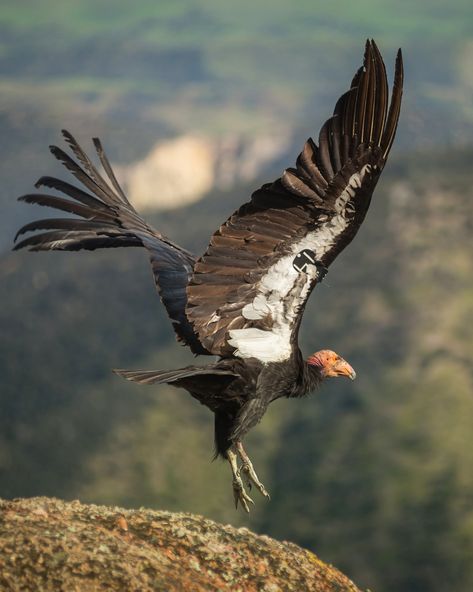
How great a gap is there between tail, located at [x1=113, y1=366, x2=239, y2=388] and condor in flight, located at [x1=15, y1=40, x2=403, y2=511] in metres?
0.02

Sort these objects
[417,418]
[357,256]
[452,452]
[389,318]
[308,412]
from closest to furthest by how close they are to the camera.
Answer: [452,452], [417,418], [308,412], [389,318], [357,256]

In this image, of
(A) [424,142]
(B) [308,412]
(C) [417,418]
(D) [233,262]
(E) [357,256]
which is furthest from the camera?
(A) [424,142]

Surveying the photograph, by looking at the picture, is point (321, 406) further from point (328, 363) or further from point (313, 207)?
point (313, 207)

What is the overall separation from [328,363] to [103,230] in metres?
4.45

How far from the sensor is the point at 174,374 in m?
13.3

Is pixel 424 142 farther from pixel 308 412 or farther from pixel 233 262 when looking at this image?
pixel 233 262

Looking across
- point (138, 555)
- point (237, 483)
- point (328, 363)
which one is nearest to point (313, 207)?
point (328, 363)

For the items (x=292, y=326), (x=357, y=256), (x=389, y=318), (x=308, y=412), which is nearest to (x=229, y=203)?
(x=357, y=256)

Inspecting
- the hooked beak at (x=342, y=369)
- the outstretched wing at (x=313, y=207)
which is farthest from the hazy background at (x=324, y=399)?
the outstretched wing at (x=313, y=207)

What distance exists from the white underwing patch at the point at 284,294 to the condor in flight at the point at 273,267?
0.5 inches

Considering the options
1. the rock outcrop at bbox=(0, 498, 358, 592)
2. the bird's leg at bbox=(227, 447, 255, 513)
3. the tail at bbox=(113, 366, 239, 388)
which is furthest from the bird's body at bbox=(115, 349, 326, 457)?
the rock outcrop at bbox=(0, 498, 358, 592)

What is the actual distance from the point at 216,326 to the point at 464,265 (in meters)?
117

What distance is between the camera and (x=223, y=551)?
13680 millimetres

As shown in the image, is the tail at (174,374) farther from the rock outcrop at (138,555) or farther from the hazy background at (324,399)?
the hazy background at (324,399)
